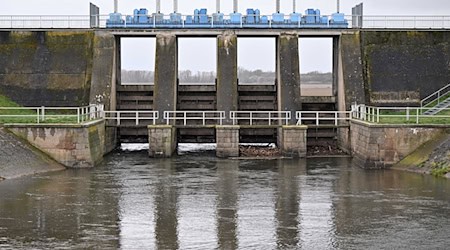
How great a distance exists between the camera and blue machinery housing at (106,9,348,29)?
144 ft

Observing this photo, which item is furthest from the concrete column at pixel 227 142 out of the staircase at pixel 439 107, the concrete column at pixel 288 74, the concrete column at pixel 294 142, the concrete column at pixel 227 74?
the staircase at pixel 439 107

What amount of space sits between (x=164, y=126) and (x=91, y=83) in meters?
6.43

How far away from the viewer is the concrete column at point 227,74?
40.8 metres

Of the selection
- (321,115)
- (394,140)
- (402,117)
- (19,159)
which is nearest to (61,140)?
(19,159)

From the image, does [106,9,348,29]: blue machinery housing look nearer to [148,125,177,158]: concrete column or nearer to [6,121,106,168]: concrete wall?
[148,125,177,158]: concrete column

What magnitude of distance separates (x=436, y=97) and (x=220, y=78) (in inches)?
468

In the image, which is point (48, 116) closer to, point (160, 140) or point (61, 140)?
point (61, 140)

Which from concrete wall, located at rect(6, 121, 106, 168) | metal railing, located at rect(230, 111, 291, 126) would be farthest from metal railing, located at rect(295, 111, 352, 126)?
concrete wall, located at rect(6, 121, 106, 168)

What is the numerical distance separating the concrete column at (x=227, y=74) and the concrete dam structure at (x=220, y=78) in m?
0.05

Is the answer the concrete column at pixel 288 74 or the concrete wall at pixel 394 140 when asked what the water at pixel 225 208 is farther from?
the concrete column at pixel 288 74

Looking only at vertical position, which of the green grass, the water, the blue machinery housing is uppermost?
the blue machinery housing

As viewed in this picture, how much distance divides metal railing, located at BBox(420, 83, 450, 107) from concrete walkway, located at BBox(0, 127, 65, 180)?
19998 mm

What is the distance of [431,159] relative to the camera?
104 feet

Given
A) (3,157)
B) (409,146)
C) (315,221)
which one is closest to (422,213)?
(315,221)
